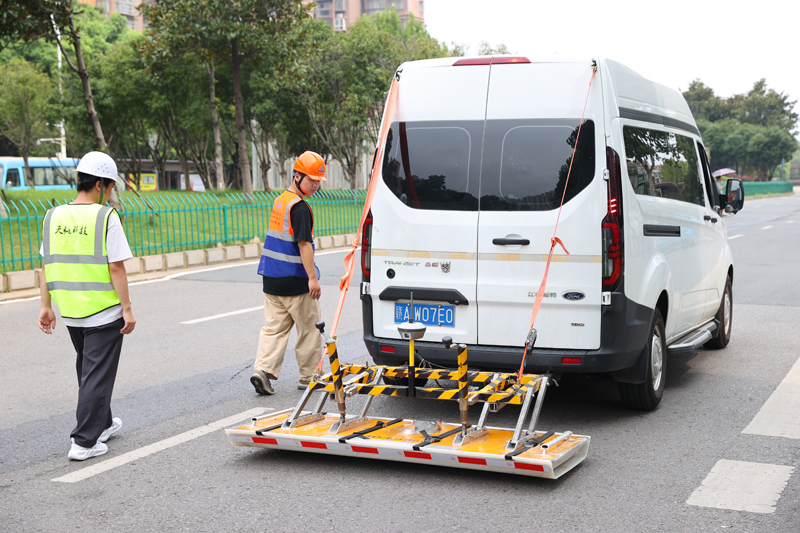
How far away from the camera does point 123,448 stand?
505 centimetres

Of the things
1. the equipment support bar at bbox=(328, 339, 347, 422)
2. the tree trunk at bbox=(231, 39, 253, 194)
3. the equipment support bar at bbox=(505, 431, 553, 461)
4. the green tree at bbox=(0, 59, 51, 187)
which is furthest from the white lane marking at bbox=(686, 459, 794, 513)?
the green tree at bbox=(0, 59, 51, 187)

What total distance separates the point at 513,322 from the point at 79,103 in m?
38.2

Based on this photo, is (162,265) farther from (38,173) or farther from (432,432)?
(38,173)

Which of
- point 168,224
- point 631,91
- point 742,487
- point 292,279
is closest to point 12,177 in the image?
point 168,224

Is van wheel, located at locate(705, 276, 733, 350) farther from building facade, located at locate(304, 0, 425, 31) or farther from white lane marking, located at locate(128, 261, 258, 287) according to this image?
building facade, located at locate(304, 0, 425, 31)

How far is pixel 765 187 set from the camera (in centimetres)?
7612

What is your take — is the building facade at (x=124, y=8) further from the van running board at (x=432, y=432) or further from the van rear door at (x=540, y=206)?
the van running board at (x=432, y=432)

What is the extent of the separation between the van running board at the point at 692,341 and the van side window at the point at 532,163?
1.66 m

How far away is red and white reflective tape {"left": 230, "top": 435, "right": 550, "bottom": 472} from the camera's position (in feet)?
13.8

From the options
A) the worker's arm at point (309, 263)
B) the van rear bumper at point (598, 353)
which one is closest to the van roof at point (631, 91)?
the van rear bumper at point (598, 353)

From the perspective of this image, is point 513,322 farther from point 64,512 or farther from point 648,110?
point 64,512

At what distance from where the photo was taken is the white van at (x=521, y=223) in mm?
5086

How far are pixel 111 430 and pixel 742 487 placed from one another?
364cm

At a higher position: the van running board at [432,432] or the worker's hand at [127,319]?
the worker's hand at [127,319]
